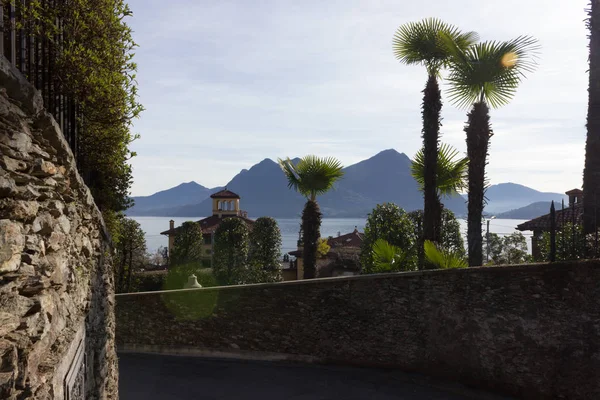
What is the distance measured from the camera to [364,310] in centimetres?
1211

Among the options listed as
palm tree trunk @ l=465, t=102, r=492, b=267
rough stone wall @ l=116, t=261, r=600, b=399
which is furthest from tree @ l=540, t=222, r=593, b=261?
palm tree trunk @ l=465, t=102, r=492, b=267

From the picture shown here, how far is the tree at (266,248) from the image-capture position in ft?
80.3

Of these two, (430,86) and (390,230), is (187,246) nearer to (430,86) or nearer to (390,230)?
(390,230)

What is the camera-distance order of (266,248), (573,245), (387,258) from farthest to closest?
(266,248) < (387,258) < (573,245)

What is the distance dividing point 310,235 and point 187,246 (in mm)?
12024

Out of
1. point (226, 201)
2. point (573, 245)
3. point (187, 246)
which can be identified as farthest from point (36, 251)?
point (226, 201)

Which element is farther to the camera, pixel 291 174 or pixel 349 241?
pixel 349 241

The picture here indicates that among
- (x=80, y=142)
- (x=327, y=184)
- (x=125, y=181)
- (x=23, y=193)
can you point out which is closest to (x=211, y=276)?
(x=327, y=184)

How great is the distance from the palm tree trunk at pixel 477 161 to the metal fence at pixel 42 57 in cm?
1116

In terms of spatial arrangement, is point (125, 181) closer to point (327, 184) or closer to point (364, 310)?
point (364, 310)

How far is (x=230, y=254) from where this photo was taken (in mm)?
24203

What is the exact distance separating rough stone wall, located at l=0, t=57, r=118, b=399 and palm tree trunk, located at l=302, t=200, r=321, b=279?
13.5m

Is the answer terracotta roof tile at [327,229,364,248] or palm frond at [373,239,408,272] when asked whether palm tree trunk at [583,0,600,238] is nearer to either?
palm frond at [373,239,408,272]

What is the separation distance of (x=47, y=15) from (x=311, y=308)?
9.45 metres
